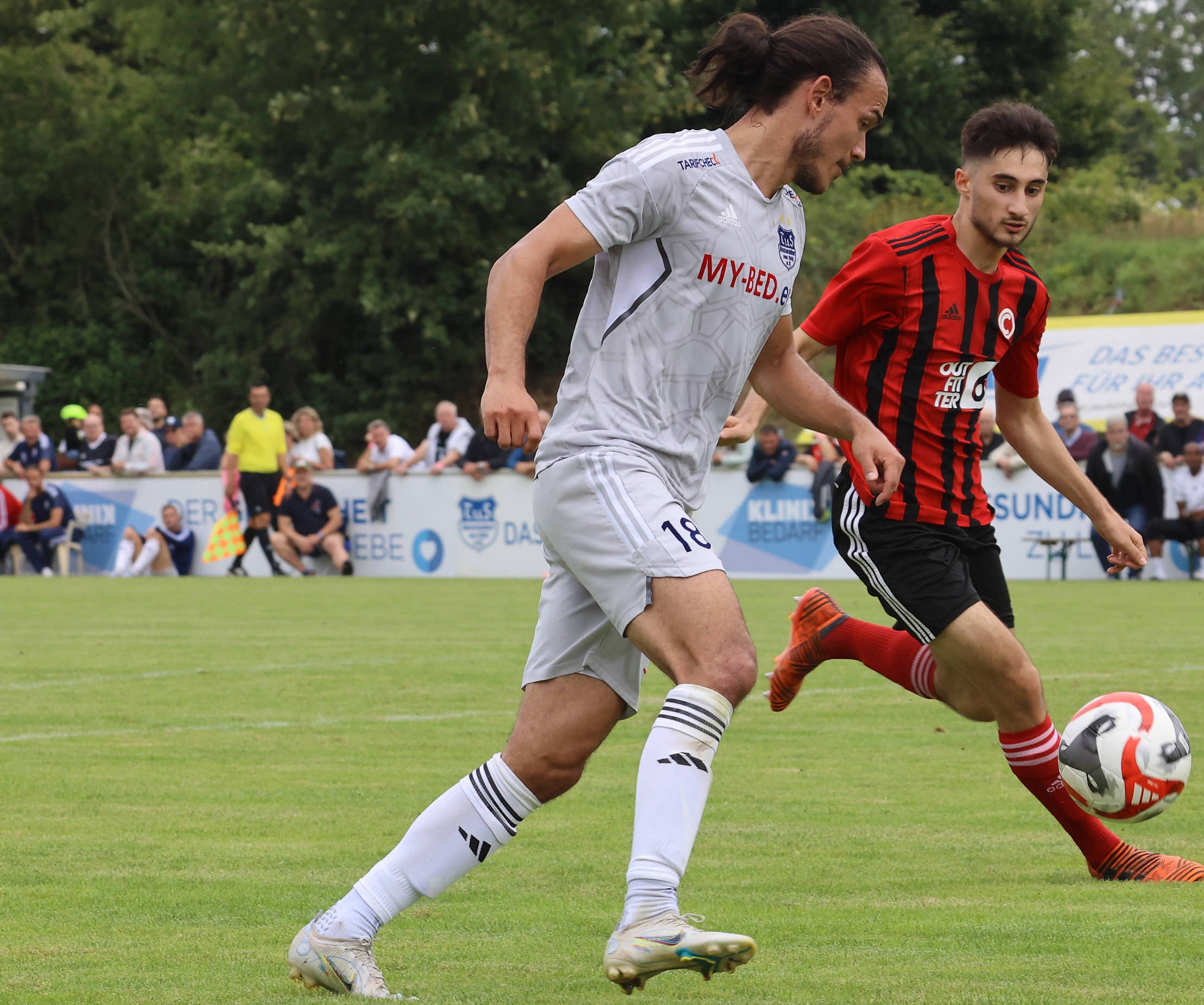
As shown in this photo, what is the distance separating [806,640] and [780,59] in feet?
11.3

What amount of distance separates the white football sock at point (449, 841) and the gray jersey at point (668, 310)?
72cm

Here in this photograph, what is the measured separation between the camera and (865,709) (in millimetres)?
9695

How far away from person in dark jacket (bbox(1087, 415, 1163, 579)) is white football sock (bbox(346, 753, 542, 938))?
17.2 metres

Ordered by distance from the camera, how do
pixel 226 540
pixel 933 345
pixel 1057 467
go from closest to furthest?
pixel 933 345, pixel 1057 467, pixel 226 540

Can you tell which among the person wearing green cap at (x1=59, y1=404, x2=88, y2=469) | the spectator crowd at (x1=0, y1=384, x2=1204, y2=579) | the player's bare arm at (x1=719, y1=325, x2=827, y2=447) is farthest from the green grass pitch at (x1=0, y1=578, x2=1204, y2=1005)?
the person wearing green cap at (x1=59, y1=404, x2=88, y2=469)

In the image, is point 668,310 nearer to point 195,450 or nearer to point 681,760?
point 681,760

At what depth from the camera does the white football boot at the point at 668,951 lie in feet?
11.1

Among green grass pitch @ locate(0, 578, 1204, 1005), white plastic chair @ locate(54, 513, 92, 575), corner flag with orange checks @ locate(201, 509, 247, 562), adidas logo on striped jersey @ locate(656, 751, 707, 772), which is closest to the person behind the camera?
adidas logo on striped jersey @ locate(656, 751, 707, 772)

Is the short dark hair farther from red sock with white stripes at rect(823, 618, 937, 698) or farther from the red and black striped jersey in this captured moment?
red sock with white stripes at rect(823, 618, 937, 698)

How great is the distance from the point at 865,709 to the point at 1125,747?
430cm

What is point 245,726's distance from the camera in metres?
8.80

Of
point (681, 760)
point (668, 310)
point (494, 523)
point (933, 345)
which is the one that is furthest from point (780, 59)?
point (494, 523)

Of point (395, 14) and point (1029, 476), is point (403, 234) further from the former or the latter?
point (1029, 476)

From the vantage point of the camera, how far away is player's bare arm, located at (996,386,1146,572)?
5754mm
